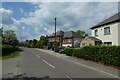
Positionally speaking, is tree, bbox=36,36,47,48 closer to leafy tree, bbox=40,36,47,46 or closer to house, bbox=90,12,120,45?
leafy tree, bbox=40,36,47,46

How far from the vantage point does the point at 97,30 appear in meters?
39.4

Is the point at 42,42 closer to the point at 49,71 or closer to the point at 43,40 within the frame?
the point at 43,40

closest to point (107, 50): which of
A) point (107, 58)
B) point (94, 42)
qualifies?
point (107, 58)

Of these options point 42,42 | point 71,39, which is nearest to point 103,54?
point 71,39

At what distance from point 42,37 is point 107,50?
100032 millimetres

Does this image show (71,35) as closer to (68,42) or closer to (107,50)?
(68,42)

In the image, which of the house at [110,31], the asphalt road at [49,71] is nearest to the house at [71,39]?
the house at [110,31]

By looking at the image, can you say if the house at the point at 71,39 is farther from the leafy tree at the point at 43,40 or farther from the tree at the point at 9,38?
the tree at the point at 9,38

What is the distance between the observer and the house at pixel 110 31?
31.6 m

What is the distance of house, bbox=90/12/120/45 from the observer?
104ft

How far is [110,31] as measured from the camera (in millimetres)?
33625

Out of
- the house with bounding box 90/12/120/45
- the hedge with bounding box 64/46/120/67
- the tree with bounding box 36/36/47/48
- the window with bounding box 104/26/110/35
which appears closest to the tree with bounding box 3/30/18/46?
the tree with bounding box 36/36/47/48

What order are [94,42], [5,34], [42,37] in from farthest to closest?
[42,37] < [5,34] < [94,42]

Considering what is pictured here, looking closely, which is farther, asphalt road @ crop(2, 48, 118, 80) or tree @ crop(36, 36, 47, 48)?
tree @ crop(36, 36, 47, 48)
